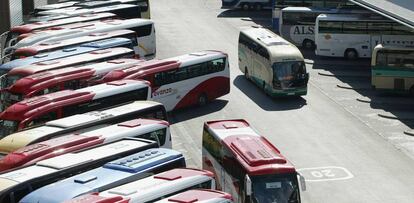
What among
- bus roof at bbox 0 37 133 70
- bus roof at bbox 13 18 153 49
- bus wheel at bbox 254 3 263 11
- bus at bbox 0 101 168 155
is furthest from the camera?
bus wheel at bbox 254 3 263 11

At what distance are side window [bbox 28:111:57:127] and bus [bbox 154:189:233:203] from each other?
39.8 feet

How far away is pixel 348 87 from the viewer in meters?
46.1

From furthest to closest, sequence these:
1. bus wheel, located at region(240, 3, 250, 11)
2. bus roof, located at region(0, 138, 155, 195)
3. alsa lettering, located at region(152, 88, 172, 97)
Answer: bus wheel, located at region(240, 3, 250, 11)
alsa lettering, located at region(152, 88, 172, 97)
bus roof, located at region(0, 138, 155, 195)

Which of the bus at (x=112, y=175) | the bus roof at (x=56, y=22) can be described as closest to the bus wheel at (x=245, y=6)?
the bus roof at (x=56, y=22)

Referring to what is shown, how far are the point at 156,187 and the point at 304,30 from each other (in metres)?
35.3

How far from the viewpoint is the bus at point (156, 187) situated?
904 inches

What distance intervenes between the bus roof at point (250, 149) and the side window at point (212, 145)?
0.27m

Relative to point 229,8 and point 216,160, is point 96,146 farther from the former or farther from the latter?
point 229,8

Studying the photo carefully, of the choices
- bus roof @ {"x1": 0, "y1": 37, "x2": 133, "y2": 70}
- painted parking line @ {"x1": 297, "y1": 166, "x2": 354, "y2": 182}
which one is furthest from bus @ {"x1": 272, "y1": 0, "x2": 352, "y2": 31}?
painted parking line @ {"x1": 297, "y1": 166, "x2": 354, "y2": 182}

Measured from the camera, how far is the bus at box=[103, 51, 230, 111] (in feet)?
129

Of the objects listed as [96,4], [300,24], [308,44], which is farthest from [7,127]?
[308,44]

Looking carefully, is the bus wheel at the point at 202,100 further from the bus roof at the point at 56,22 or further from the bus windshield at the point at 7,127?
the bus roof at the point at 56,22

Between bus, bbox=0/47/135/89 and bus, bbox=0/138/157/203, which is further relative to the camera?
bus, bbox=0/47/135/89

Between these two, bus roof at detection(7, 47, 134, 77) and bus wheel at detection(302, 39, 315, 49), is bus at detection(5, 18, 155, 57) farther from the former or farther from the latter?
bus wheel at detection(302, 39, 315, 49)
